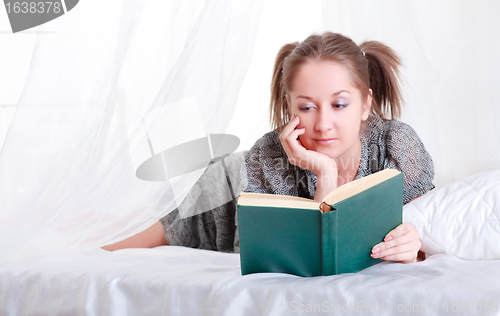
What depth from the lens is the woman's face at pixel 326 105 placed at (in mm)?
998

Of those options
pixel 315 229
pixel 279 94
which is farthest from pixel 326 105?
pixel 315 229

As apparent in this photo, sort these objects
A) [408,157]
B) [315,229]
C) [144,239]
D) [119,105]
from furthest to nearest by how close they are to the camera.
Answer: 1. [144,239]
2. [408,157]
3. [119,105]
4. [315,229]

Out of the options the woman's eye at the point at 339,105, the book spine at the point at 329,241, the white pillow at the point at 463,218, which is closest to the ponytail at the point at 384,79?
the woman's eye at the point at 339,105

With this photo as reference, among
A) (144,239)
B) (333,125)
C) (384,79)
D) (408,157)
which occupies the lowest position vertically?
(144,239)

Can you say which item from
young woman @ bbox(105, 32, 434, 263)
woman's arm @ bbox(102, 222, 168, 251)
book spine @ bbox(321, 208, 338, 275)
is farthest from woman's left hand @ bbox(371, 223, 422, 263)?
woman's arm @ bbox(102, 222, 168, 251)

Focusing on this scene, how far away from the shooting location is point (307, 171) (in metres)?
1.16

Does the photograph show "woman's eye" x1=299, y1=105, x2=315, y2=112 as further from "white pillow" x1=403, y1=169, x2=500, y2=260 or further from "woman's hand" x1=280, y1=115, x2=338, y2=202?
"white pillow" x1=403, y1=169, x2=500, y2=260

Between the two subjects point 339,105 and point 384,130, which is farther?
point 384,130

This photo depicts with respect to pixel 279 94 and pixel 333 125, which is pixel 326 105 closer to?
pixel 333 125

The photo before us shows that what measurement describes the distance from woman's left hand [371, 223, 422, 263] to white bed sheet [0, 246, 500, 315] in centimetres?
2

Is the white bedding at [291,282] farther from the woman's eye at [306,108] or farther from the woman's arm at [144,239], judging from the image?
the woman's eye at [306,108]

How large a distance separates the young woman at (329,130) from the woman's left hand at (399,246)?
10mm

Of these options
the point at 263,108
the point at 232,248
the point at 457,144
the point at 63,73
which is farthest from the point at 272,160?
the point at 63,73

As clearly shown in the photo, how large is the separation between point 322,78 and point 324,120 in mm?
101
